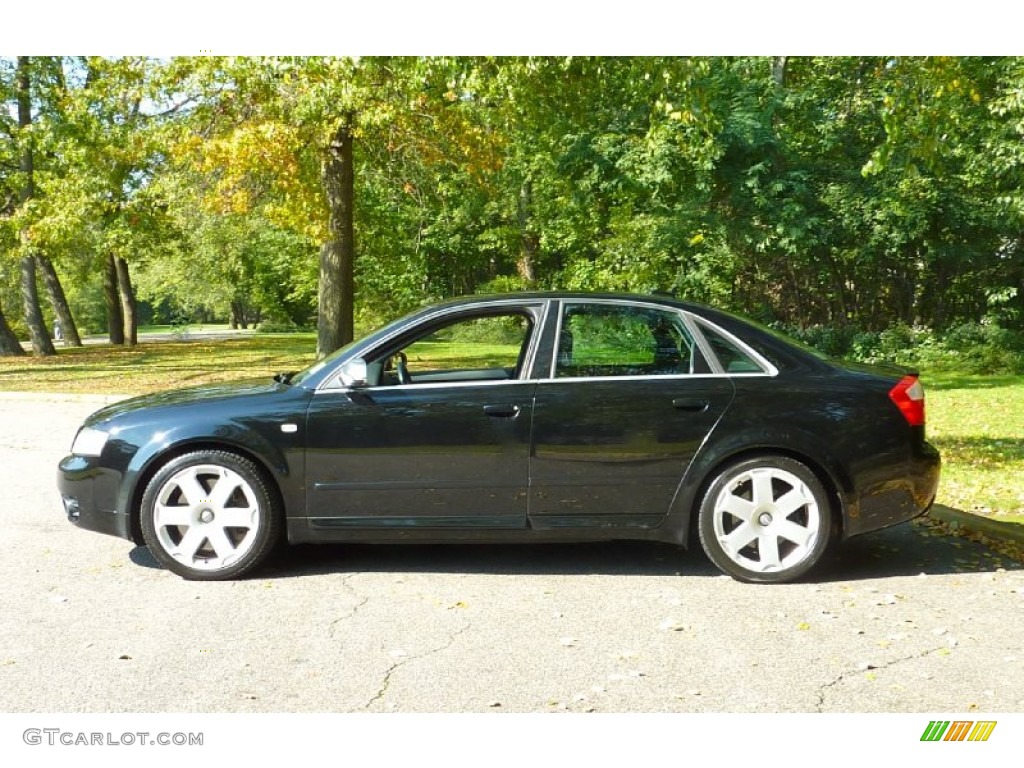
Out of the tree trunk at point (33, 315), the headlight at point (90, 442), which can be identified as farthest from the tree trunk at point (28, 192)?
the headlight at point (90, 442)

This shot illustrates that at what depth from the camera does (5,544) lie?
6676 mm

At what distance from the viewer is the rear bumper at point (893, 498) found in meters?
5.67

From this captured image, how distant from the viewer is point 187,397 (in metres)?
6.06

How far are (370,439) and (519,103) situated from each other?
335 inches

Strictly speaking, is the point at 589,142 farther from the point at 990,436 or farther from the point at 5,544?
the point at 5,544

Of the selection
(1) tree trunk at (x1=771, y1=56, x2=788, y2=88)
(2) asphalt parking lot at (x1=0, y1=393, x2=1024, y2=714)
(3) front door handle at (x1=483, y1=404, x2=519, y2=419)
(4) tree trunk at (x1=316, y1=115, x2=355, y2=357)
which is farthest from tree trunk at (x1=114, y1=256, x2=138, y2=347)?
(3) front door handle at (x1=483, y1=404, x2=519, y2=419)

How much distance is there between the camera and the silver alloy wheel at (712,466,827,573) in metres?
5.65

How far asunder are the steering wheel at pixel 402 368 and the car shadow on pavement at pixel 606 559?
3.66 feet

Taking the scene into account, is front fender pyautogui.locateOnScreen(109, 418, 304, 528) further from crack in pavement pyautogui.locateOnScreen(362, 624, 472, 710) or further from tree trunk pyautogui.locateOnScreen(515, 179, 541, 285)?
tree trunk pyautogui.locateOnScreen(515, 179, 541, 285)

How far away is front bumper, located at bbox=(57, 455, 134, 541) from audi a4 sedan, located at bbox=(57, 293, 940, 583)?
11mm
